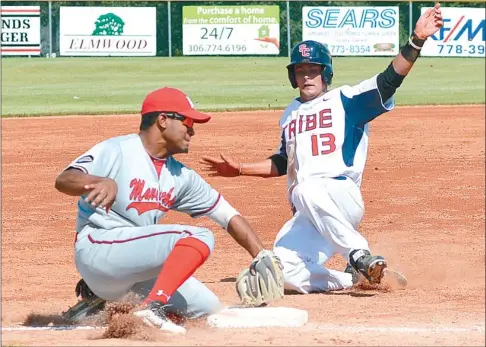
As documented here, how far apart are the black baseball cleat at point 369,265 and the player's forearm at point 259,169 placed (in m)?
0.87

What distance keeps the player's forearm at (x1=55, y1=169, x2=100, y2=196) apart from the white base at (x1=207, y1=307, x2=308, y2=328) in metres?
0.94

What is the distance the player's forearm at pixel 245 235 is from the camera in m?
4.92

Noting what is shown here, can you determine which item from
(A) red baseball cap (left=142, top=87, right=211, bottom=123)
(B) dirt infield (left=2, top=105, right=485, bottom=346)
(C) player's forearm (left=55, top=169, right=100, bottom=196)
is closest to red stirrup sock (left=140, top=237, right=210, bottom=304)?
(B) dirt infield (left=2, top=105, right=485, bottom=346)

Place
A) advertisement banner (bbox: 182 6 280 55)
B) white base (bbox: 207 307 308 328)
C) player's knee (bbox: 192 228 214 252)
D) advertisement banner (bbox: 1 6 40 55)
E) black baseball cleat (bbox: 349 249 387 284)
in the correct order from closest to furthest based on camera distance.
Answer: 1. player's knee (bbox: 192 228 214 252)
2. white base (bbox: 207 307 308 328)
3. black baseball cleat (bbox: 349 249 387 284)
4. advertisement banner (bbox: 1 6 40 55)
5. advertisement banner (bbox: 182 6 280 55)

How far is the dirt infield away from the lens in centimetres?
464

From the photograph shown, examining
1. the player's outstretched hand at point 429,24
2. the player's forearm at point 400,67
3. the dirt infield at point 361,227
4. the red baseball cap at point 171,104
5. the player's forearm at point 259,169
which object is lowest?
the dirt infield at point 361,227

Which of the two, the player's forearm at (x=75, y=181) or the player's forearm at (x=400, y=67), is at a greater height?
the player's forearm at (x=400, y=67)

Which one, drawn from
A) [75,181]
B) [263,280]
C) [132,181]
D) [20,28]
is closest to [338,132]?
[263,280]

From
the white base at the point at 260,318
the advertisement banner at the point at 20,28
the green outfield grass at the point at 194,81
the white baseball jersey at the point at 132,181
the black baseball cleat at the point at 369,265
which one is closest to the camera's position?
the white baseball jersey at the point at 132,181

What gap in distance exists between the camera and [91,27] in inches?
1121

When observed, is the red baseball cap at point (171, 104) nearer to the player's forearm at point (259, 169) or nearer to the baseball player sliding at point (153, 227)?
the baseball player sliding at point (153, 227)

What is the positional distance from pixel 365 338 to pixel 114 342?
1073mm

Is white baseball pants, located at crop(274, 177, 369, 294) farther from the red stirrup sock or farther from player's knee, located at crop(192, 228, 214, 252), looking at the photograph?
the red stirrup sock

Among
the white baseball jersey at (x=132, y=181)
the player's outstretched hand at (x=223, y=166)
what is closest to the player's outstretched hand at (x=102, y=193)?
the white baseball jersey at (x=132, y=181)
